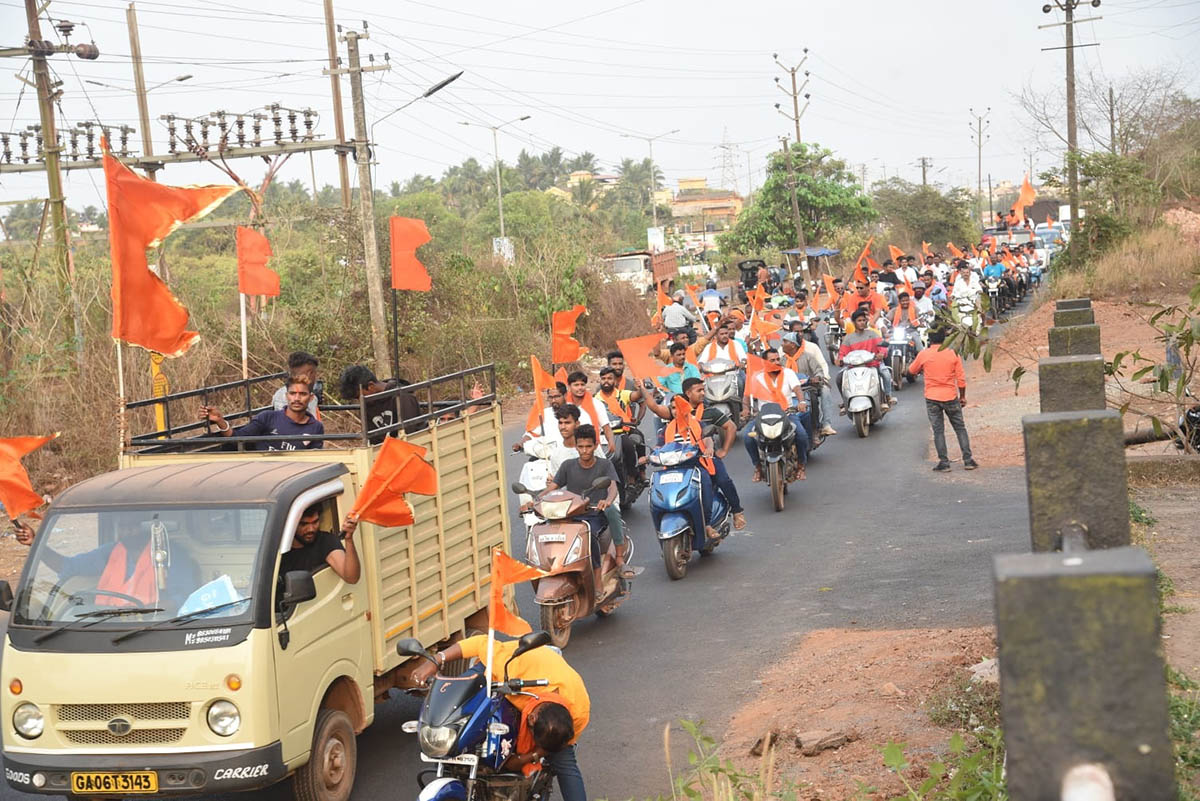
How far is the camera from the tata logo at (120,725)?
601cm

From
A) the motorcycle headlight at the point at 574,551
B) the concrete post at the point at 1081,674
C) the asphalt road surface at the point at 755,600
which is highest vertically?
the concrete post at the point at 1081,674

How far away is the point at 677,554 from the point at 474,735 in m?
6.21

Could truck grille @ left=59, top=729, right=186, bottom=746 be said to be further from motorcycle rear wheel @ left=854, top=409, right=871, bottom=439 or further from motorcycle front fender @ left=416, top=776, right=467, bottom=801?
motorcycle rear wheel @ left=854, top=409, right=871, bottom=439

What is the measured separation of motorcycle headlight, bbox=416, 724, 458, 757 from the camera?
5230 mm

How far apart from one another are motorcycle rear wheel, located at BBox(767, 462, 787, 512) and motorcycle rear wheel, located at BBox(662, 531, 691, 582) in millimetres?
2699

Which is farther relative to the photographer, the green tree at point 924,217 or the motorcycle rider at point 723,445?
the green tree at point 924,217

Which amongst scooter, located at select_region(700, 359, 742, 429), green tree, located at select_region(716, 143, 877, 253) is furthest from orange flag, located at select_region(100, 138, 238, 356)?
green tree, located at select_region(716, 143, 877, 253)

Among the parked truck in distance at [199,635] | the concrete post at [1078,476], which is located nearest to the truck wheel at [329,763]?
the parked truck in distance at [199,635]

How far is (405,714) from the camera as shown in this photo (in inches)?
336

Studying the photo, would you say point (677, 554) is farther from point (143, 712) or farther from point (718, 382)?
point (143, 712)

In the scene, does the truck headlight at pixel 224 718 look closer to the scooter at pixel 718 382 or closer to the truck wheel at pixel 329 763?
the truck wheel at pixel 329 763

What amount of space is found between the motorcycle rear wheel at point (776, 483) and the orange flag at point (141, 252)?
6750mm

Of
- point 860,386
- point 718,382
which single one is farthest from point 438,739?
point 860,386

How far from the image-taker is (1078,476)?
310 centimetres
